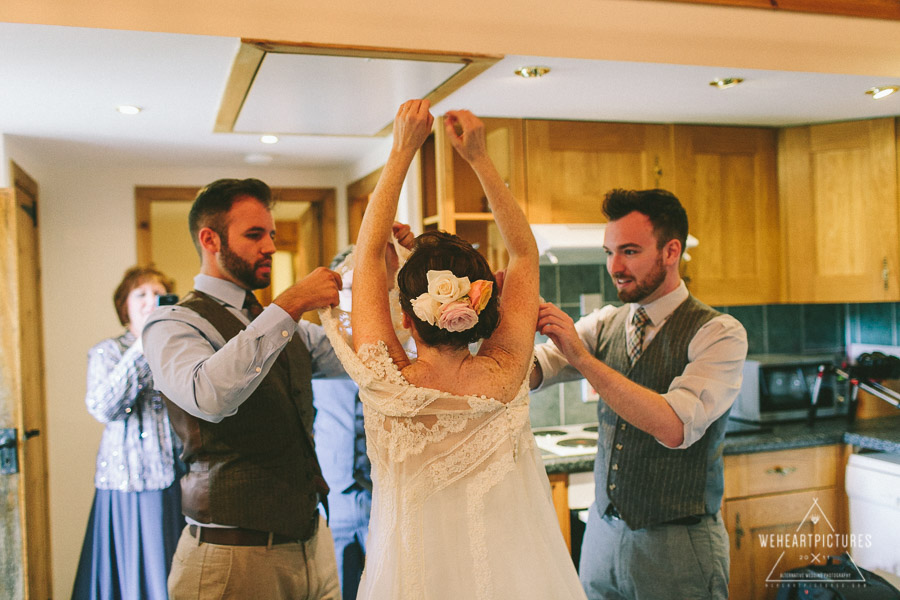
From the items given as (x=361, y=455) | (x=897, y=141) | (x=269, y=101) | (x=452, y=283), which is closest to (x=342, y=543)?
(x=361, y=455)

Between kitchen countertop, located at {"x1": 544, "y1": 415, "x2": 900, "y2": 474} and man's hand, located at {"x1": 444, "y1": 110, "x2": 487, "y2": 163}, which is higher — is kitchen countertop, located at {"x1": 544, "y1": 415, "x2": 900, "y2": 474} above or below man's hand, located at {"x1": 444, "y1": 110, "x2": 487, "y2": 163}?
below

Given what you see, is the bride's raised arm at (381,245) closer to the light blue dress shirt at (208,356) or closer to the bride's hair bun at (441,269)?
the bride's hair bun at (441,269)

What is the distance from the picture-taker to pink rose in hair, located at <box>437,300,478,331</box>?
50.9 inches

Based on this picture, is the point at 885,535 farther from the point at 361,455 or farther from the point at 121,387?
the point at 121,387

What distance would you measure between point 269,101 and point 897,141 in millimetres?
2764

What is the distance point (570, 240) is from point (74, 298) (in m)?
2.87

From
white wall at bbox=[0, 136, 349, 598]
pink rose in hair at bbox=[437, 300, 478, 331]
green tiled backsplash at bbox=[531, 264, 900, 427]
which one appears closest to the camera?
pink rose in hair at bbox=[437, 300, 478, 331]

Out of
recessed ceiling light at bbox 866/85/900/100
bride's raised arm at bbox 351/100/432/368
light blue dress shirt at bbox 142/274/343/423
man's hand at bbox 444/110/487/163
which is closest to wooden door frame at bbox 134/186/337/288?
light blue dress shirt at bbox 142/274/343/423

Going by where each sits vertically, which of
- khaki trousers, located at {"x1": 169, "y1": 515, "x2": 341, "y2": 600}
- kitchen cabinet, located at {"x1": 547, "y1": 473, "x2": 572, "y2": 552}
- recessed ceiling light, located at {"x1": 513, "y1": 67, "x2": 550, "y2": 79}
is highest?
recessed ceiling light, located at {"x1": 513, "y1": 67, "x2": 550, "y2": 79}

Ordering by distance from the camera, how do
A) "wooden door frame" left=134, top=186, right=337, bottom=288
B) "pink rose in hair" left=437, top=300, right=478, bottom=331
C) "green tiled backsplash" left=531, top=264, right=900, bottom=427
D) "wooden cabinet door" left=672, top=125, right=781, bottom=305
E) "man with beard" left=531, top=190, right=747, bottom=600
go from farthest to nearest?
→ "wooden door frame" left=134, top=186, right=337, bottom=288 → "green tiled backsplash" left=531, top=264, right=900, bottom=427 → "wooden cabinet door" left=672, top=125, right=781, bottom=305 → "man with beard" left=531, top=190, right=747, bottom=600 → "pink rose in hair" left=437, top=300, right=478, bottom=331

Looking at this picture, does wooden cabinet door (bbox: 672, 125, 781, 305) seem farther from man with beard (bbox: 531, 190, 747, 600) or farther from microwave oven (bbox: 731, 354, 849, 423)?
man with beard (bbox: 531, 190, 747, 600)

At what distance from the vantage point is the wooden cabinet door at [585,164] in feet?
10.1

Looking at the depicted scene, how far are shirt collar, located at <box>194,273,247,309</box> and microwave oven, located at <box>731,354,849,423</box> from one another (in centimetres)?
242

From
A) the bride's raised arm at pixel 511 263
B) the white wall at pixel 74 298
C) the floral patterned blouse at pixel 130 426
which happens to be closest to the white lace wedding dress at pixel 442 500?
the bride's raised arm at pixel 511 263
